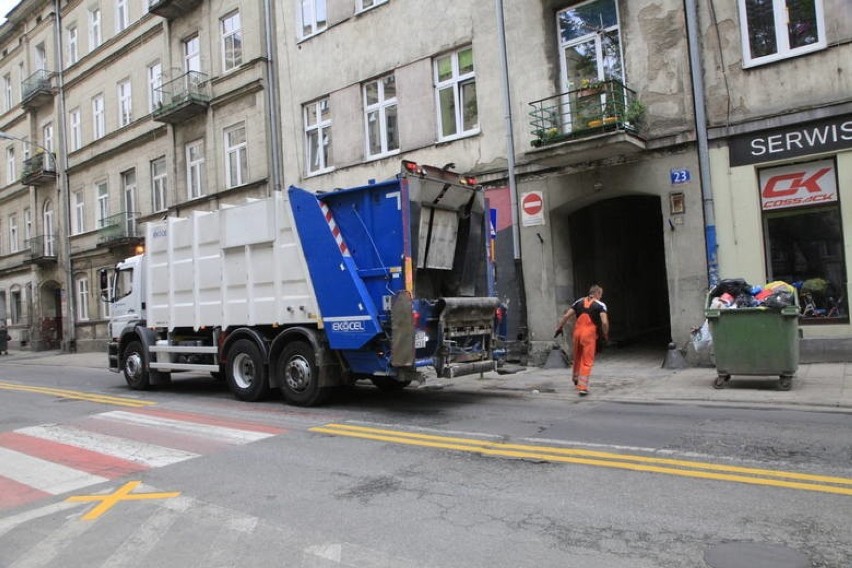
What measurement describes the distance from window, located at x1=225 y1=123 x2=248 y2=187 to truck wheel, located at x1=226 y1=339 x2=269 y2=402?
1187 centimetres

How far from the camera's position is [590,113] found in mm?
12328

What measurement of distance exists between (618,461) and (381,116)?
1318cm

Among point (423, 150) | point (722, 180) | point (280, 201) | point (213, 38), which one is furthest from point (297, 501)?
point (213, 38)

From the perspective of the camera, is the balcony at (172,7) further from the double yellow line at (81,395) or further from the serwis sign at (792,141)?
the serwis sign at (792,141)

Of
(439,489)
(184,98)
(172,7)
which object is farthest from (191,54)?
(439,489)

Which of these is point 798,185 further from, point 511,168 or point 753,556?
point 753,556

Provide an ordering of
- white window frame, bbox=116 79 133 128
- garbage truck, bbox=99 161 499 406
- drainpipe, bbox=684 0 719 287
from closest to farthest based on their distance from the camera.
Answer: garbage truck, bbox=99 161 499 406, drainpipe, bbox=684 0 719 287, white window frame, bbox=116 79 133 128

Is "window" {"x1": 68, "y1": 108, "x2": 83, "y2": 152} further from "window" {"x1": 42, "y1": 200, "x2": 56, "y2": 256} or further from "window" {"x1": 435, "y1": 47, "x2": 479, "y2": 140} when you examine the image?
"window" {"x1": 435, "y1": 47, "x2": 479, "y2": 140}

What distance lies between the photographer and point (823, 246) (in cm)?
1115

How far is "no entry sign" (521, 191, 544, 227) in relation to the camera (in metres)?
13.9

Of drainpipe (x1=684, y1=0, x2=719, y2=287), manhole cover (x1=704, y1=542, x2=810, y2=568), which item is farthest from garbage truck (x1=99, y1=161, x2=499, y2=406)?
manhole cover (x1=704, y1=542, x2=810, y2=568)

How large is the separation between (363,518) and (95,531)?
1.86 meters

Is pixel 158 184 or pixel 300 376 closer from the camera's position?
pixel 300 376

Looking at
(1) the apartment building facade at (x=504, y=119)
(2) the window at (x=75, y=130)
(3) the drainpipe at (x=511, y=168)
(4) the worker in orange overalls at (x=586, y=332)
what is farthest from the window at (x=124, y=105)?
(4) the worker in orange overalls at (x=586, y=332)
